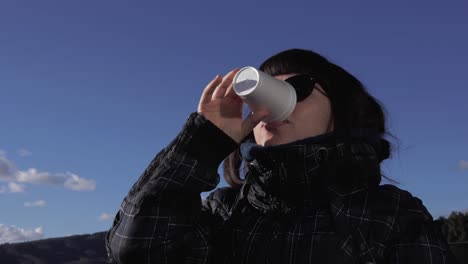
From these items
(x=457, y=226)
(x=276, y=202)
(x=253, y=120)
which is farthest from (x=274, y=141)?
(x=457, y=226)

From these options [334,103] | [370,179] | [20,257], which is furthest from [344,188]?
[20,257]

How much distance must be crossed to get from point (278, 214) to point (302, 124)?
0.40 meters

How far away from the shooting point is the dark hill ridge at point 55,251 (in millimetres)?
78625

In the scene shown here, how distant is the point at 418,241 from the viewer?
1905 millimetres

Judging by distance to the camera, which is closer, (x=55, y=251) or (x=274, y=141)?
(x=274, y=141)

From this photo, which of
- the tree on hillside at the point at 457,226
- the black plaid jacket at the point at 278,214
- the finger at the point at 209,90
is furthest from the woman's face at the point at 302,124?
the tree on hillside at the point at 457,226

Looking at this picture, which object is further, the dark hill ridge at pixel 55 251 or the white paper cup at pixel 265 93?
the dark hill ridge at pixel 55 251

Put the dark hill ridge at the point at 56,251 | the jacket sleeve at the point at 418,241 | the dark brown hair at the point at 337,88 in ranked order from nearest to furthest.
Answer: the jacket sleeve at the point at 418,241, the dark brown hair at the point at 337,88, the dark hill ridge at the point at 56,251

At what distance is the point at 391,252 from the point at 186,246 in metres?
0.78

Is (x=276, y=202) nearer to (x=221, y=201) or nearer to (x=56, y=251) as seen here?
(x=221, y=201)

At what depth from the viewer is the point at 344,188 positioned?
82.8 inches

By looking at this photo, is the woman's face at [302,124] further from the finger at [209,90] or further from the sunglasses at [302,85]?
the finger at [209,90]

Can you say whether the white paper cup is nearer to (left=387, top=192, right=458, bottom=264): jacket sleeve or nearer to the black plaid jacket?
the black plaid jacket

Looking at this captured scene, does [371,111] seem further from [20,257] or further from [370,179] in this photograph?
[20,257]
